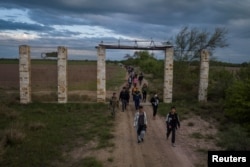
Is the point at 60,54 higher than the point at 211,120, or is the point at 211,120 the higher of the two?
the point at 60,54

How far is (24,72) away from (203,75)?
13.9 m

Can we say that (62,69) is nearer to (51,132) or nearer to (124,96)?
(124,96)

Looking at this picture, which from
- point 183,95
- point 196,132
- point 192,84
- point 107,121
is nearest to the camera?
point 196,132

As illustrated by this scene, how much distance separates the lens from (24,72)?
26.5 meters

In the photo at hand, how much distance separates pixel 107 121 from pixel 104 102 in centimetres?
645

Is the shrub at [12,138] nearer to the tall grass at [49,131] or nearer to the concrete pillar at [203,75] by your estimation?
the tall grass at [49,131]

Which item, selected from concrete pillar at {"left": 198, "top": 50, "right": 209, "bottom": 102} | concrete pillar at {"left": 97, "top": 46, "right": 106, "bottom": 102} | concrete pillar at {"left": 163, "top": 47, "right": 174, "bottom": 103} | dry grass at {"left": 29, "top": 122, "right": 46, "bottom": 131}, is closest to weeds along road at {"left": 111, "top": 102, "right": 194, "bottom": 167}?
dry grass at {"left": 29, "top": 122, "right": 46, "bottom": 131}

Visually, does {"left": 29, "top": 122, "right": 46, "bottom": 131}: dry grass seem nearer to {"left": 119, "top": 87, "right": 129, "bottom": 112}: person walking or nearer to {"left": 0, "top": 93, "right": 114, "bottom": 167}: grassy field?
{"left": 0, "top": 93, "right": 114, "bottom": 167}: grassy field

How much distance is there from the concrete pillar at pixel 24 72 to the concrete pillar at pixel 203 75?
529 inches

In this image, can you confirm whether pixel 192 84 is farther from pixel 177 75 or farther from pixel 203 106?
pixel 203 106

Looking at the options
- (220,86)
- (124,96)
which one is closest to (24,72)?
(124,96)

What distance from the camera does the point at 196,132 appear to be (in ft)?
60.2

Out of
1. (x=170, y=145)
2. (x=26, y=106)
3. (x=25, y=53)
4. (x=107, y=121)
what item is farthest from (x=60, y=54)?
(x=170, y=145)

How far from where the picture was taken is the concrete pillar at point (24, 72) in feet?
86.2
